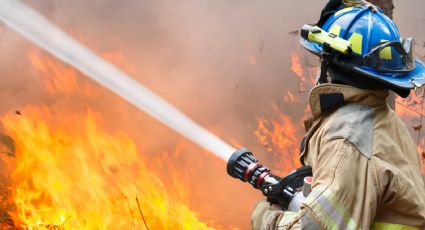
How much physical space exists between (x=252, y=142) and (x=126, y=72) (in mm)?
1942

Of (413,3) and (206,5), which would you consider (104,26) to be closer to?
(206,5)

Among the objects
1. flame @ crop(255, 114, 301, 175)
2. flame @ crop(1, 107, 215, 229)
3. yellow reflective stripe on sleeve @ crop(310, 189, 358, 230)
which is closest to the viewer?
yellow reflective stripe on sleeve @ crop(310, 189, 358, 230)

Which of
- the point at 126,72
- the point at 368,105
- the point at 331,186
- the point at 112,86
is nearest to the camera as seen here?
the point at 331,186

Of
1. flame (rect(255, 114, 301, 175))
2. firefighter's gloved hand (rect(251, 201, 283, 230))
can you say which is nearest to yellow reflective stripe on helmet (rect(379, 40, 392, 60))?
firefighter's gloved hand (rect(251, 201, 283, 230))

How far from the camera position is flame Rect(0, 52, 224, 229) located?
5.10 m

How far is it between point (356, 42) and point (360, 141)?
0.52 m

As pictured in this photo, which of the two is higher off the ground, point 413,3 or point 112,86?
point 413,3

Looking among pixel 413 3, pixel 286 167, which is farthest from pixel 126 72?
pixel 413 3

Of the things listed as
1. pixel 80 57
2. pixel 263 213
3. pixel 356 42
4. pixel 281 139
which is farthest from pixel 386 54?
pixel 80 57

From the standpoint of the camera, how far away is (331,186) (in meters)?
1.88

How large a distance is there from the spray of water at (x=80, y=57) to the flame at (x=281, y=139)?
76cm

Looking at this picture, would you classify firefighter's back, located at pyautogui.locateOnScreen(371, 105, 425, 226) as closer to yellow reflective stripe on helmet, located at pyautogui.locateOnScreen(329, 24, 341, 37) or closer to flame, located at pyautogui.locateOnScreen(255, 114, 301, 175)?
yellow reflective stripe on helmet, located at pyautogui.locateOnScreen(329, 24, 341, 37)

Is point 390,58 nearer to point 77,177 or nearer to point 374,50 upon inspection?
point 374,50

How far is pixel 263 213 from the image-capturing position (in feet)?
7.71
